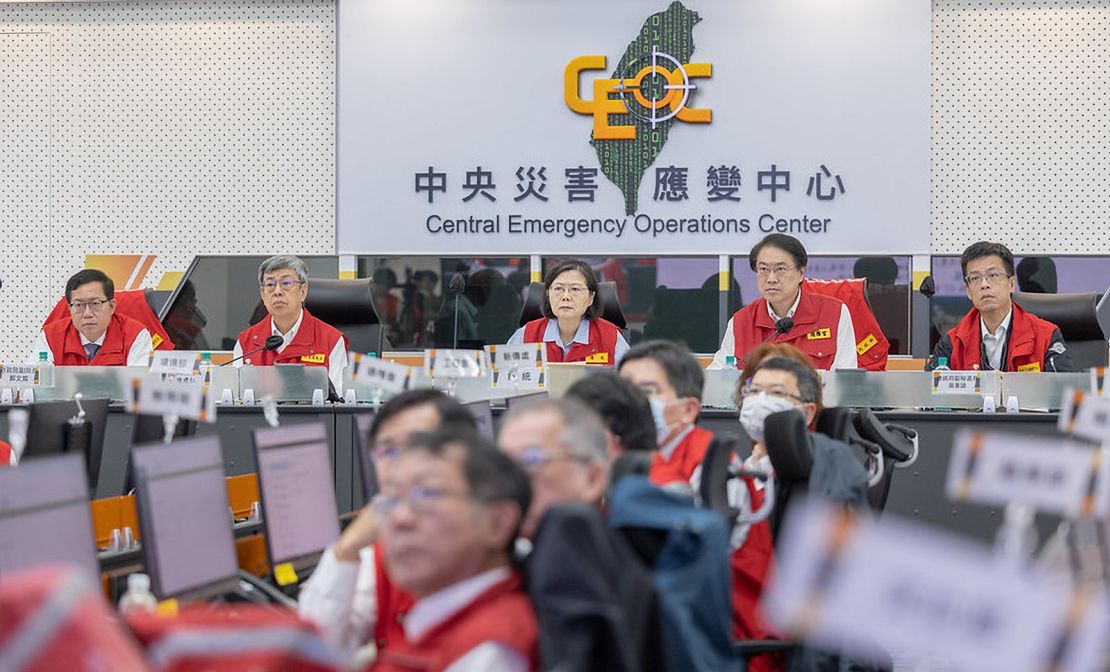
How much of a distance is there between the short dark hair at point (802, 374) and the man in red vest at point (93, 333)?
320cm

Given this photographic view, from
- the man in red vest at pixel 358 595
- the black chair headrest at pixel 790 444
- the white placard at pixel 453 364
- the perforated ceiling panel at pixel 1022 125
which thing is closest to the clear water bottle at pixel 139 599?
the man in red vest at pixel 358 595

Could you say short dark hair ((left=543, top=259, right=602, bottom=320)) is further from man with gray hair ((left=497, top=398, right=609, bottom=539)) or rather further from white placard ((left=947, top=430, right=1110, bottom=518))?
white placard ((left=947, top=430, right=1110, bottom=518))

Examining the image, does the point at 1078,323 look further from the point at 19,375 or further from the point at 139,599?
the point at 139,599

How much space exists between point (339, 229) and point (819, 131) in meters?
2.92

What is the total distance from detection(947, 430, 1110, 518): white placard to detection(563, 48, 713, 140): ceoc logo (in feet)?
20.9

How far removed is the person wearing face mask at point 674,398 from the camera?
2797 mm

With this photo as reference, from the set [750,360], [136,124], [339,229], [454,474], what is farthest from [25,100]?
[454,474]

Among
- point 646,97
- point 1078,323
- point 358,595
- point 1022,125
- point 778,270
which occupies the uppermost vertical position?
point 646,97

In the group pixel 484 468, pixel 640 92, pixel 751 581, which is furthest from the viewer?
pixel 640 92

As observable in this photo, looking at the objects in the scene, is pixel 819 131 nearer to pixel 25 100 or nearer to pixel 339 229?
pixel 339 229

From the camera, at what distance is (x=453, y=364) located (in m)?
4.16

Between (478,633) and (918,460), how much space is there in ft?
11.4

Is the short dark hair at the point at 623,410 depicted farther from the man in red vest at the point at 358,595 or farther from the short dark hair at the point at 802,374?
the short dark hair at the point at 802,374

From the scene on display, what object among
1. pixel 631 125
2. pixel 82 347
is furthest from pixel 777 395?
pixel 631 125
